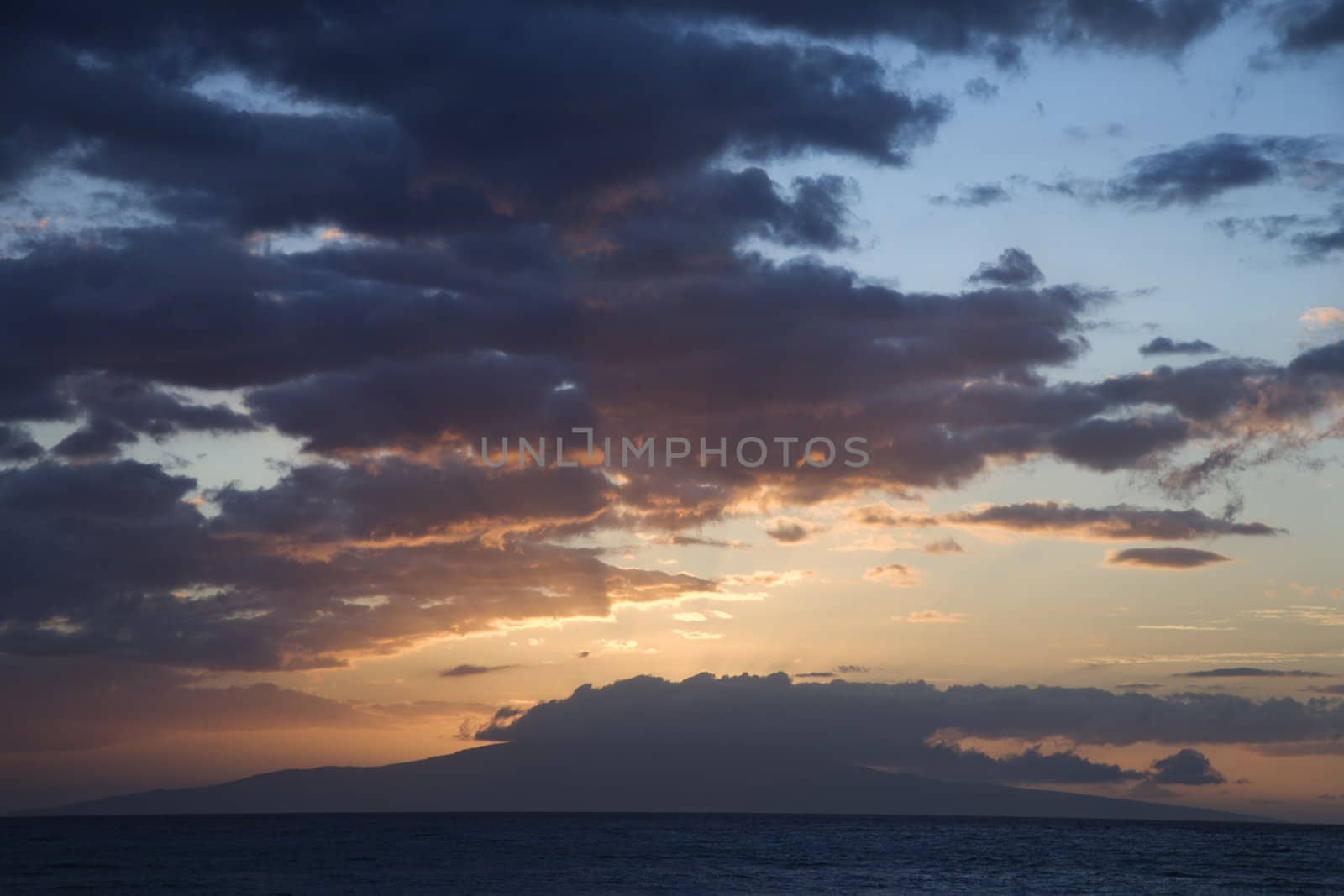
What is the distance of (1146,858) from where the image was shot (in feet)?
511

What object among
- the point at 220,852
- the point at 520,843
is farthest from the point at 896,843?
the point at 220,852

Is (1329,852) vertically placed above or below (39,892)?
below

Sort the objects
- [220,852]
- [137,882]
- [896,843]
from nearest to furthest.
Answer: [137,882] → [220,852] → [896,843]

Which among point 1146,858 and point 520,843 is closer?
point 1146,858

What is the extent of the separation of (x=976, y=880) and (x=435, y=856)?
67.0 metres

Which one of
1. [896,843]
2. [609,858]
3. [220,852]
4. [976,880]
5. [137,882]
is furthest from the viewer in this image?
[896,843]

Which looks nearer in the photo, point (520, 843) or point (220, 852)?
point (220, 852)

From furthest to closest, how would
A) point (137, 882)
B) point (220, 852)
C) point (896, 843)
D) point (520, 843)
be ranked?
point (896, 843) < point (520, 843) < point (220, 852) < point (137, 882)

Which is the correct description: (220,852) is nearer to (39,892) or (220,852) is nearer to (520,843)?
(520,843)

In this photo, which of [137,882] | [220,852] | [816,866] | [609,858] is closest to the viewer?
[137,882]

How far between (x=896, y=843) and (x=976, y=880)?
8430 centimetres

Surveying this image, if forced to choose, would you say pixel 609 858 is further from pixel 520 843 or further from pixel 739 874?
pixel 520 843

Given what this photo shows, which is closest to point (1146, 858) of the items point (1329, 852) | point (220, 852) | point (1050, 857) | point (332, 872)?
point (1050, 857)

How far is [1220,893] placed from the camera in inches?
4136
